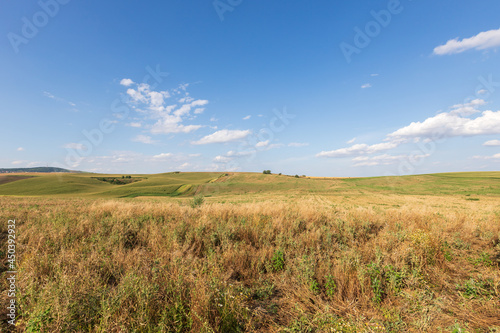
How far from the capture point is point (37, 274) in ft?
13.8

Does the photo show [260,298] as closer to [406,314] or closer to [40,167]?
[406,314]

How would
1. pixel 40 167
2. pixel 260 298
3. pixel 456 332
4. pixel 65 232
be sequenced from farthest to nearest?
pixel 40 167 → pixel 65 232 → pixel 260 298 → pixel 456 332

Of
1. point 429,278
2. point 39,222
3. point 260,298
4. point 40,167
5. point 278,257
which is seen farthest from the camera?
point 40,167

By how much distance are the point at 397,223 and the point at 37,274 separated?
1056cm

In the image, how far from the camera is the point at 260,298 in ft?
13.3

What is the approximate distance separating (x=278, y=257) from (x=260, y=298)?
141 centimetres

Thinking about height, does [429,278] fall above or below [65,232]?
below

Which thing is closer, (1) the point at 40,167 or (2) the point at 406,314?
(2) the point at 406,314

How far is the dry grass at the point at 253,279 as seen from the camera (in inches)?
123

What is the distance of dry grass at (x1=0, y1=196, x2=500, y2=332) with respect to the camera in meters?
3.11

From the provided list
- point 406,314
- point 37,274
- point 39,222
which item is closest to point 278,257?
point 406,314

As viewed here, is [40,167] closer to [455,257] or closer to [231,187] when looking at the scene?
[231,187]

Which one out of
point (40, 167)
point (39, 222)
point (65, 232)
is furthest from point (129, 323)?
point (40, 167)

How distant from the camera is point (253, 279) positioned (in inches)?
184
